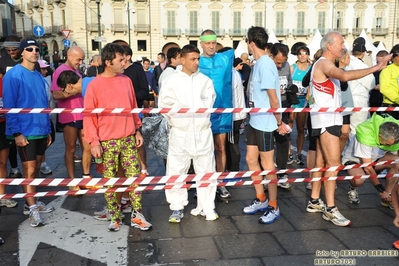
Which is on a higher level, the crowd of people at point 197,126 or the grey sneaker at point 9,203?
the crowd of people at point 197,126

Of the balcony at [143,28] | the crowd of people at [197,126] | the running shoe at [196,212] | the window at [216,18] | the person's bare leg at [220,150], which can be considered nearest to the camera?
the crowd of people at [197,126]

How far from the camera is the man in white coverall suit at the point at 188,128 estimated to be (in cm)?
405

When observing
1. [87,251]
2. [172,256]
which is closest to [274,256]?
[172,256]

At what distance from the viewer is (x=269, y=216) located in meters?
4.13

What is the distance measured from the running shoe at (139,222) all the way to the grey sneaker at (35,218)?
Result: 1.01 meters

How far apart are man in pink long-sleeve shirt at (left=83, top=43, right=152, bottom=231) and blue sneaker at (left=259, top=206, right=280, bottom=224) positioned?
1220mm

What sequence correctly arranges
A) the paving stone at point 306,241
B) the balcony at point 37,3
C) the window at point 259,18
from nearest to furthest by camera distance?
the paving stone at point 306,241, the window at point 259,18, the balcony at point 37,3

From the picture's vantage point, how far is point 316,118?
4.13 metres

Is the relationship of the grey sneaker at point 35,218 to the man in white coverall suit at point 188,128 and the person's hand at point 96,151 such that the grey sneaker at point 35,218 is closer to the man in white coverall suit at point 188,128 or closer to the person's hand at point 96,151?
the person's hand at point 96,151

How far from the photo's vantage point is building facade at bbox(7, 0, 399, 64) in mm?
47812

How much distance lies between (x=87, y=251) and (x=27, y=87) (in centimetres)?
194

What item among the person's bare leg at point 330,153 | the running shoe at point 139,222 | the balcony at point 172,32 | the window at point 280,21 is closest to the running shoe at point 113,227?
the running shoe at point 139,222

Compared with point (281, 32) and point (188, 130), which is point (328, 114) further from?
point (281, 32)

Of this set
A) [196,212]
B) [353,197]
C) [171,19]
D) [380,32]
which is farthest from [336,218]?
[380,32]
